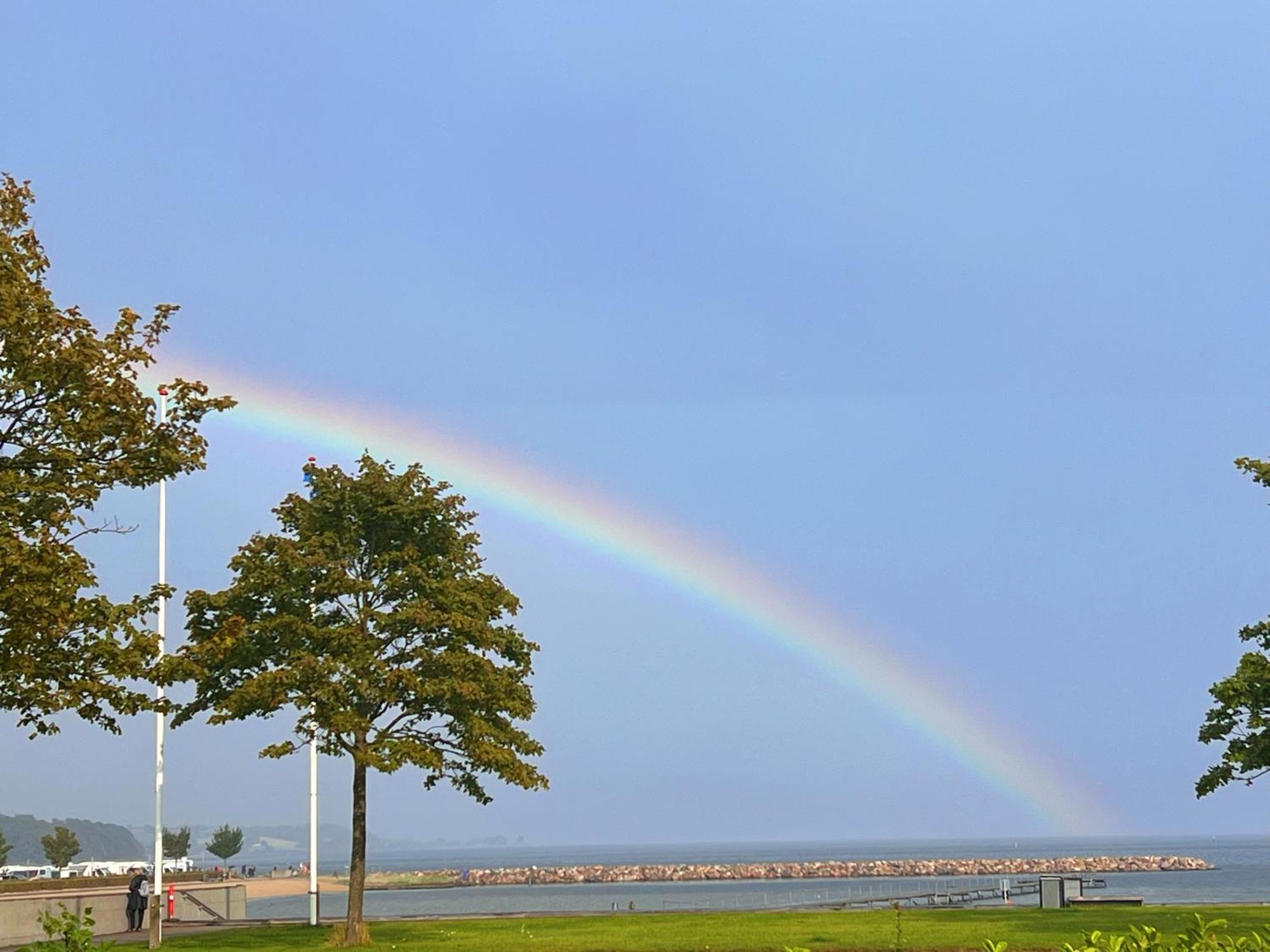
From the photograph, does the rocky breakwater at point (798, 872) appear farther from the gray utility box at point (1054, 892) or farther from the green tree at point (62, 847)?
the gray utility box at point (1054, 892)

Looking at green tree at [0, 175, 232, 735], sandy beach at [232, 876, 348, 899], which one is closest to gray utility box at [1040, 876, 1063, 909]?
green tree at [0, 175, 232, 735]

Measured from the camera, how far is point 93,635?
20.7 m

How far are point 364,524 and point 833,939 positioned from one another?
1580cm

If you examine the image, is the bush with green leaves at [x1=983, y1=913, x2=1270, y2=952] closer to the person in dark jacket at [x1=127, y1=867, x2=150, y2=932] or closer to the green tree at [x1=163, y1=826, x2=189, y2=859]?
the person in dark jacket at [x1=127, y1=867, x2=150, y2=932]

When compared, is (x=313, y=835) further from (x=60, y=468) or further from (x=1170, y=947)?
(x=1170, y=947)

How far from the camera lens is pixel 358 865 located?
36156 mm

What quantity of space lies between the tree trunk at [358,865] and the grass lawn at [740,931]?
2.15 ft

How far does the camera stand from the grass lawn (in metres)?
30.2

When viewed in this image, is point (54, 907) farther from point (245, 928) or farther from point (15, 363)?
point (15, 363)

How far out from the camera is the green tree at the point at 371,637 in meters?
33.8

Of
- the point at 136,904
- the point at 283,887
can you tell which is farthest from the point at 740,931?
the point at 283,887

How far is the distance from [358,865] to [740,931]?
10002 millimetres

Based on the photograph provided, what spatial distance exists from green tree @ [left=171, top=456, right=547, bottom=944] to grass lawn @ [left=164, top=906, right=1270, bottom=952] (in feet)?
10.1

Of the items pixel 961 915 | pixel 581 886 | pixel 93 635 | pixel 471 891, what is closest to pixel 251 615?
pixel 93 635
